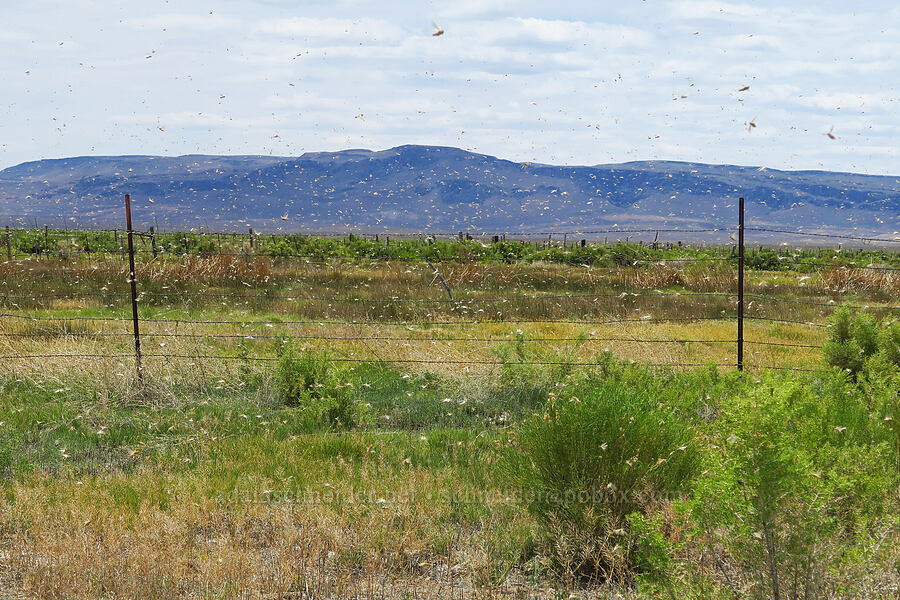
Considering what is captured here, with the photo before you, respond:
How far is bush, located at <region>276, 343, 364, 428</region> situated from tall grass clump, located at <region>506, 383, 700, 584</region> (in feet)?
10.2

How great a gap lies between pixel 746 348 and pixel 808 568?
11038 mm

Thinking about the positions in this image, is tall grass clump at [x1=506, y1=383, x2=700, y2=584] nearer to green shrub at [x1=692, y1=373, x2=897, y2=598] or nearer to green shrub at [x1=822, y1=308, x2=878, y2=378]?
green shrub at [x1=692, y1=373, x2=897, y2=598]

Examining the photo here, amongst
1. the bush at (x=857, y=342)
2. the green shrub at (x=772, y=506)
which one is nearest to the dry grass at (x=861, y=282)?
the bush at (x=857, y=342)

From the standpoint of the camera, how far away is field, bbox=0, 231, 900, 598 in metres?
3.69

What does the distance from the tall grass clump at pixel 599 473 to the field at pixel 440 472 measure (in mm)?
16

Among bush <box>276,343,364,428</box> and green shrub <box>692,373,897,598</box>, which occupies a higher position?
green shrub <box>692,373,897,598</box>

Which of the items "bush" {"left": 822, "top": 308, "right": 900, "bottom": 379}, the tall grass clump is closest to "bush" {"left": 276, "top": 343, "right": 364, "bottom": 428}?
the tall grass clump

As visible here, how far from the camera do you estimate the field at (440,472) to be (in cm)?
369

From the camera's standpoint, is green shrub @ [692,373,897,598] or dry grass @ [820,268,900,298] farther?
dry grass @ [820,268,900,298]

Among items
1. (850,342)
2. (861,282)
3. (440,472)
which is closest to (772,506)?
(440,472)

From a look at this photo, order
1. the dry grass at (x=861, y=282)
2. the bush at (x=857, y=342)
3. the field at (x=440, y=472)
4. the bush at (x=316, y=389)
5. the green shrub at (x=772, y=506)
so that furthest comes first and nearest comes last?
the dry grass at (x=861, y=282) < the bush at (x=857, y=342) < the bush at (x=316, y=389) < the field at (x=440, y=472) < the green shrub at (x=772, y=506)

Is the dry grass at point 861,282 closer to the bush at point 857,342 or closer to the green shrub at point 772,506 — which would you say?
the bush at point 857,342

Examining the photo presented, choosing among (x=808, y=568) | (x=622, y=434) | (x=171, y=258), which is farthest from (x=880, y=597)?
(x=171, y=258)

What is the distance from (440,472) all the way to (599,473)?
1720 mm
